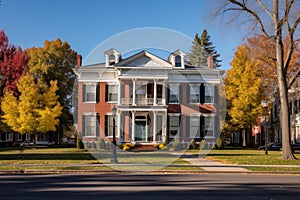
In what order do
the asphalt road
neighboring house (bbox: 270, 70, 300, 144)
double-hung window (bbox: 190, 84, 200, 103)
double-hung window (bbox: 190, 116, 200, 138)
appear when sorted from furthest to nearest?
1. neighboring house (bbox: 270, 70, 300, 144)
2. double-hung window (bbox: 190, 84, 200, 103)
3. double-hung window (bbox: 190, 116, 200, 138)
4. the asphalt road

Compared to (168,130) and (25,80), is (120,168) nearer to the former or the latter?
(168,130)

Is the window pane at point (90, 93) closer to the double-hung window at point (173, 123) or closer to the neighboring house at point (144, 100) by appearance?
the neighboring house at point (144, 100)

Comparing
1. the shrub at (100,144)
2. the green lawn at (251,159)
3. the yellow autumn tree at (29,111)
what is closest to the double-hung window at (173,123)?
the green lawn at (251,159)

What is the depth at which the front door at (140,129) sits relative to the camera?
35969 millimetres

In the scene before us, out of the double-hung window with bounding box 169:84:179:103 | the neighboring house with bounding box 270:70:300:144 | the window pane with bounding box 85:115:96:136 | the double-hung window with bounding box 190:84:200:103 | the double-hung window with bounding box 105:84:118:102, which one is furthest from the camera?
the neighboring house with bounding box 270:70:300:144

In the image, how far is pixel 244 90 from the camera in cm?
4381

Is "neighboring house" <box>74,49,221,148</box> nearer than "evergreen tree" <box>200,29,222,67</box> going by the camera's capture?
Yes

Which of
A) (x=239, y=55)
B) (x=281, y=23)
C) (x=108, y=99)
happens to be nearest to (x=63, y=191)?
(x=281, y=23)

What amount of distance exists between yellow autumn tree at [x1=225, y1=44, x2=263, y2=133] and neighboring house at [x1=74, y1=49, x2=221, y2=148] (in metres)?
5.26

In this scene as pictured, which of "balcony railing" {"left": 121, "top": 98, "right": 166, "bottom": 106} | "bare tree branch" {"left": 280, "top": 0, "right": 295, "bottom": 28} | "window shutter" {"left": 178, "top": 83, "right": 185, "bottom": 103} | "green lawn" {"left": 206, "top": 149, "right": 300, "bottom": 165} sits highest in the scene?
"bare tree branch" {"left": 280, "top": 0, "right": 295, "bottom": 28}

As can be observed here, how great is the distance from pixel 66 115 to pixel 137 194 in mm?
45676

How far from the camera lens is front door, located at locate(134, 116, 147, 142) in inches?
1416

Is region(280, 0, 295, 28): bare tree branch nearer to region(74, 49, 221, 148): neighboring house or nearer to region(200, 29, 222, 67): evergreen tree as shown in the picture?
region(74, 49, 221, 148): neighboring house

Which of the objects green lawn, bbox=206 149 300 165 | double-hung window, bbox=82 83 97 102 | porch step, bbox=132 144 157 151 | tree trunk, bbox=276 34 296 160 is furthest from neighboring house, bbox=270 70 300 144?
double-hung window, bbox=82 83 97 102
